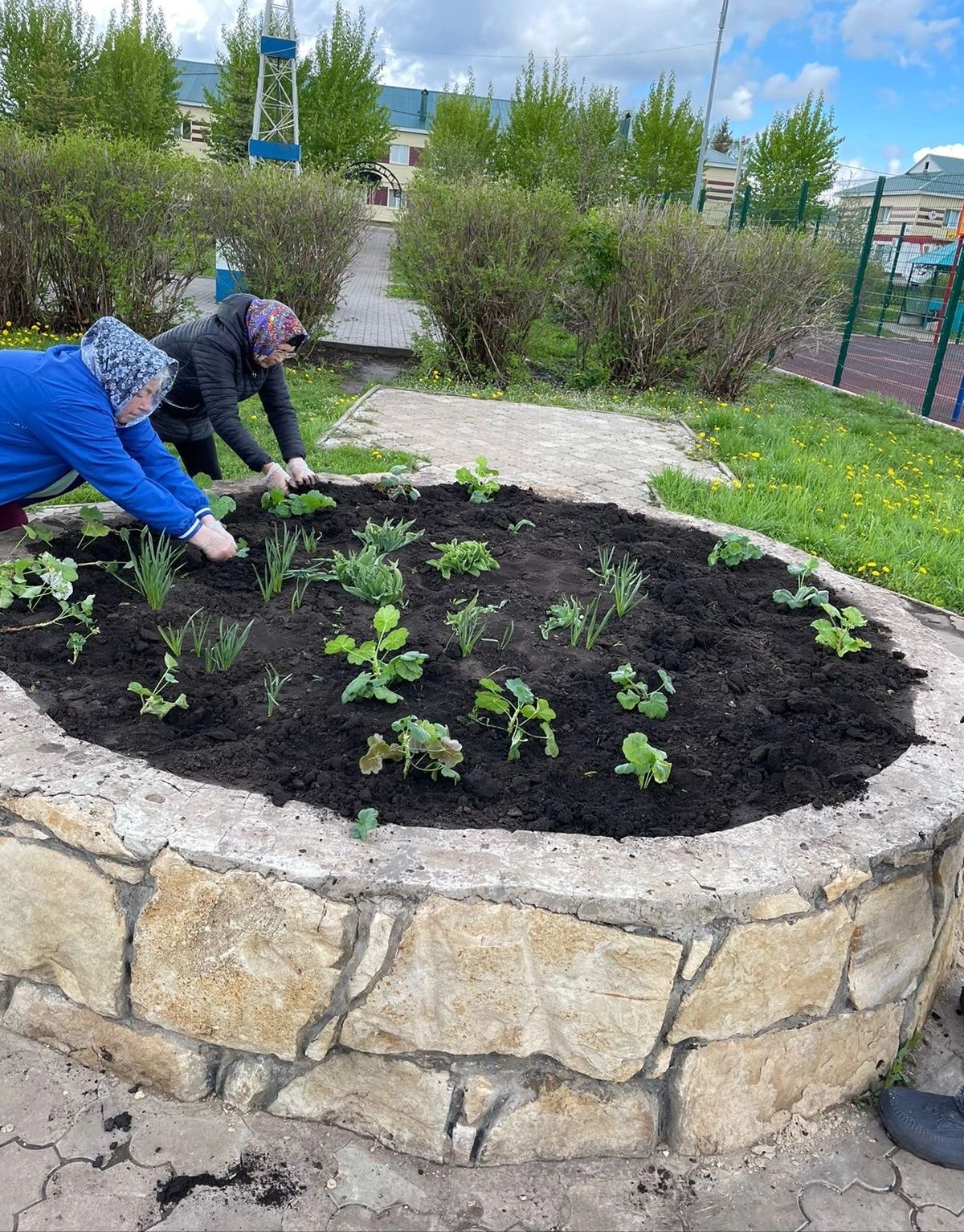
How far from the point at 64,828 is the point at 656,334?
974cm

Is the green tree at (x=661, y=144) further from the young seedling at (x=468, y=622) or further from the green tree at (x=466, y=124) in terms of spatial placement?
the young seedling at (x=468, y=622)

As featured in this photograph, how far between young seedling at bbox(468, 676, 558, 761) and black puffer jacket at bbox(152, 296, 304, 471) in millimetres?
2105

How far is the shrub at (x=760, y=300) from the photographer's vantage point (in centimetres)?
1023

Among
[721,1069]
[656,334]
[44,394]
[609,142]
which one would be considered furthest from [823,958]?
[609,142]

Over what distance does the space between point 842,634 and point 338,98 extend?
105ft

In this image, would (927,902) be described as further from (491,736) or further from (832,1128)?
(491,736)

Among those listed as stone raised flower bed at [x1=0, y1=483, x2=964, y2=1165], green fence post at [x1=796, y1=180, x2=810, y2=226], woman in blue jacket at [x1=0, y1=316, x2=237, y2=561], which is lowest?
stone raised flower bed at [x1=0, y1=483, x2=964, y2=1165]

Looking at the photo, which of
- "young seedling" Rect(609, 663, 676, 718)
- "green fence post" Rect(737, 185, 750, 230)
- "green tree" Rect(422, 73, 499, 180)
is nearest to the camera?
"young seedling" Rect(609, 663, 676, 718)

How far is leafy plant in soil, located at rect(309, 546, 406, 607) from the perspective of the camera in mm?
3246

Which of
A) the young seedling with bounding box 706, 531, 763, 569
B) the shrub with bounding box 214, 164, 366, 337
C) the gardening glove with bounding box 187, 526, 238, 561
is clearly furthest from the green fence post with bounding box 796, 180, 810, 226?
the gardening glove with bounding box 187, 526, 238, 561

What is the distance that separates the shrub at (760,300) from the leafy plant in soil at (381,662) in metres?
8.68

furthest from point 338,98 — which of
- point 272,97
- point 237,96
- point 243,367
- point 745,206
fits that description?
point 243,367

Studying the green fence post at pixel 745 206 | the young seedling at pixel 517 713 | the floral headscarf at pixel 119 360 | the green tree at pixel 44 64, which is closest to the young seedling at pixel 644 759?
the young seedling at pixel 517 713

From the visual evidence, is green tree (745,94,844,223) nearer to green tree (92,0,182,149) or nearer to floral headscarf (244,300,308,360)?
green tree (92,0,182,149)
